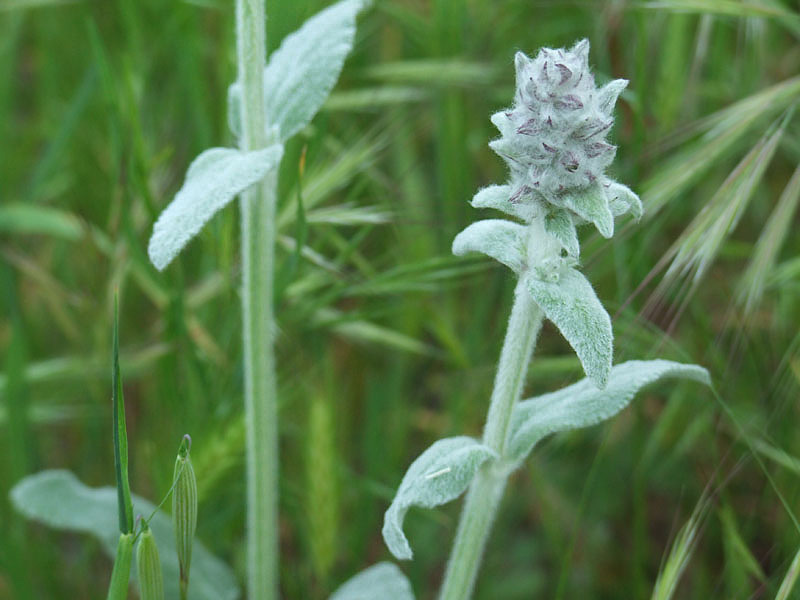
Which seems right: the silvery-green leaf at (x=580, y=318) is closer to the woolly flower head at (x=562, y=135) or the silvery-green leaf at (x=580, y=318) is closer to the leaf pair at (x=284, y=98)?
the woolly flower head at (x=562, y=135)

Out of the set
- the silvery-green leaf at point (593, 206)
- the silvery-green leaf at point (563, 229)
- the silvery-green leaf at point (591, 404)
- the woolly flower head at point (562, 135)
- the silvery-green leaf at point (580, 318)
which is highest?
the woolly flower head at point (562, 135)

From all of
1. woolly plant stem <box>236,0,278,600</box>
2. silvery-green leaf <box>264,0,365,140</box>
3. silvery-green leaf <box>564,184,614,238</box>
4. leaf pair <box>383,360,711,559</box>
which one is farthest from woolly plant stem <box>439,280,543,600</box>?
silvery-green leaf <box>264,0,365,140</box>

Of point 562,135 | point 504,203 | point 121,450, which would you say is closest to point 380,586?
point 121,450

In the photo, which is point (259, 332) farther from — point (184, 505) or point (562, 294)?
point (562, 294)

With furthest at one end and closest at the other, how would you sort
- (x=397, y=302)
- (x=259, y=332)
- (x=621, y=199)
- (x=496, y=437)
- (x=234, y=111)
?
(x=397, y=302), (x=234, y=111), (x=259, y=332), (x=496, y=437), (x=621, y=199)

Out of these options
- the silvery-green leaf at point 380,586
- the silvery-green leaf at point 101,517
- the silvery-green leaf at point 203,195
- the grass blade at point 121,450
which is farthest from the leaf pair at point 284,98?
the silvery-green leaf at point 380,586

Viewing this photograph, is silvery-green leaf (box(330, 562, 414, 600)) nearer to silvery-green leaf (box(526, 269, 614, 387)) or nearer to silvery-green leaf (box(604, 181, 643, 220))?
silvery-green leaf (box(526, 269, 614, 387))

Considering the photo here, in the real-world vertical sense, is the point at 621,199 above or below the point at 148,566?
above
